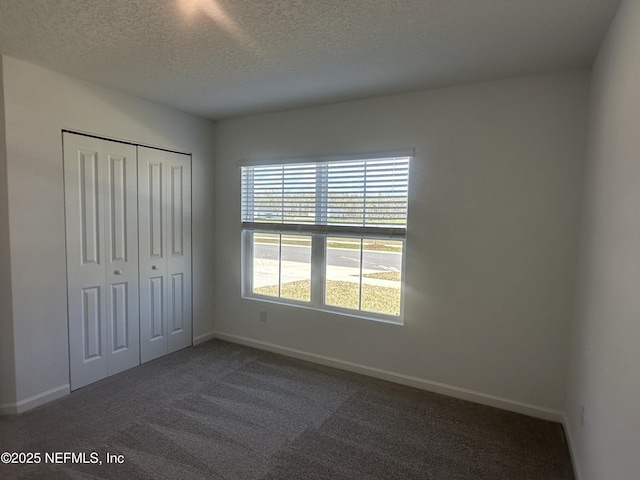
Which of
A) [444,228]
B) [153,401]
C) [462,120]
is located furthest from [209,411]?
[462,120]

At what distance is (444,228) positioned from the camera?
2.90 m

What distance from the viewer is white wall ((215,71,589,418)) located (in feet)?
8.27

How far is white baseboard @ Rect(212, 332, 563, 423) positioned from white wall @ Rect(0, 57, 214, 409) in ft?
5.85

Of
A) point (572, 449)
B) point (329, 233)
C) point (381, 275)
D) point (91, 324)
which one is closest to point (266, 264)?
point (329, 233)

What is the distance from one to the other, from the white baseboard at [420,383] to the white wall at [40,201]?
1.78 meters

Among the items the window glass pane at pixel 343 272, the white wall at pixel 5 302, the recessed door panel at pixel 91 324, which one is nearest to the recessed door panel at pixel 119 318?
the recessed door panel at pixel 91 324

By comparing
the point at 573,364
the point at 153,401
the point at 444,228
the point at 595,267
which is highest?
the point at 444,228

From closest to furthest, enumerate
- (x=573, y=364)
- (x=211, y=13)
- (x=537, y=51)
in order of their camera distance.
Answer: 1. (x=211, y=13)
2. (x=537, y=51)
3. (x=573, y=364)

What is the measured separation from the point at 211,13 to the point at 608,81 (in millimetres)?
2127

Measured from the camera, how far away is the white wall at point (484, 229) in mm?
2520

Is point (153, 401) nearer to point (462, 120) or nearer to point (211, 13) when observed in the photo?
point (211, 13)

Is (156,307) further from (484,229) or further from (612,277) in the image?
(612,277)

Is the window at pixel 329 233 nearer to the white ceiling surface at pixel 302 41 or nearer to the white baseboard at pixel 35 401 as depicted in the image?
the white ceiling surface at pixel 302 41

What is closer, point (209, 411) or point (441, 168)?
point (209, 411)
